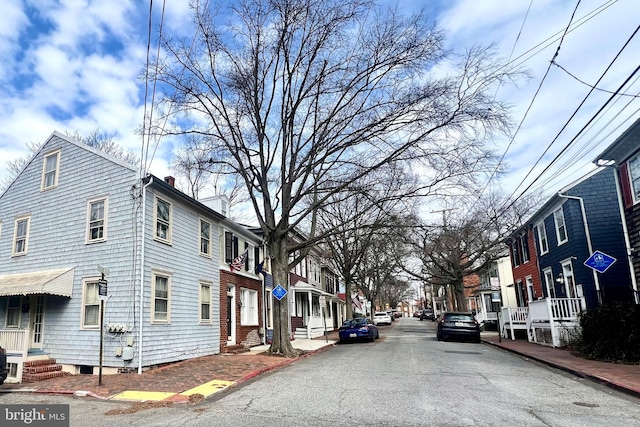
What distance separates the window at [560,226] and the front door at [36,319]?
21.3 m

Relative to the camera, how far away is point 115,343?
12438 mm

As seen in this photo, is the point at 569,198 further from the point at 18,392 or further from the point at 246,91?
the point at 18,392

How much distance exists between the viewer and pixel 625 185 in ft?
48.2

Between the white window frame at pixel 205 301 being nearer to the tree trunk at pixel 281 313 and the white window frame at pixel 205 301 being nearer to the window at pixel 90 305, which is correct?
the tree trunk at pixel 281 313

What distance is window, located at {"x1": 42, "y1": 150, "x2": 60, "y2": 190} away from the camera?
15453mm

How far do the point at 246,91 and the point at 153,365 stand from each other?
10178 mm

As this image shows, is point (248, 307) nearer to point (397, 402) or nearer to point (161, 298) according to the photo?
point (161, 298)

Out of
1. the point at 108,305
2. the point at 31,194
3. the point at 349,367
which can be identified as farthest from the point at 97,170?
the point at 349,367

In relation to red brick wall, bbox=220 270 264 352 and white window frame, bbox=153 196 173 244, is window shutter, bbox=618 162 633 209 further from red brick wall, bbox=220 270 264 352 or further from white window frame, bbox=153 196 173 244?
white window frame, bbox=153 196 173 244

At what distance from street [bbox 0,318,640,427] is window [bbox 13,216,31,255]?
688cm

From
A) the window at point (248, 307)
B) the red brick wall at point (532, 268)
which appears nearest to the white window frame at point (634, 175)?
the red brick wall at point (532, 268)

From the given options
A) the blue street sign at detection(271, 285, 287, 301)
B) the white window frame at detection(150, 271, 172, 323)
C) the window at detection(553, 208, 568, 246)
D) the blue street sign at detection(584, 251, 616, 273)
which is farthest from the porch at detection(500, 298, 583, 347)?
the white window frame at detection(150, 271, 172, 323)

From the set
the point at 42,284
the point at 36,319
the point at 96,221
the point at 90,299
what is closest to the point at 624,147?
the point at 96,221

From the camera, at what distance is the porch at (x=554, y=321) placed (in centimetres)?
1644
